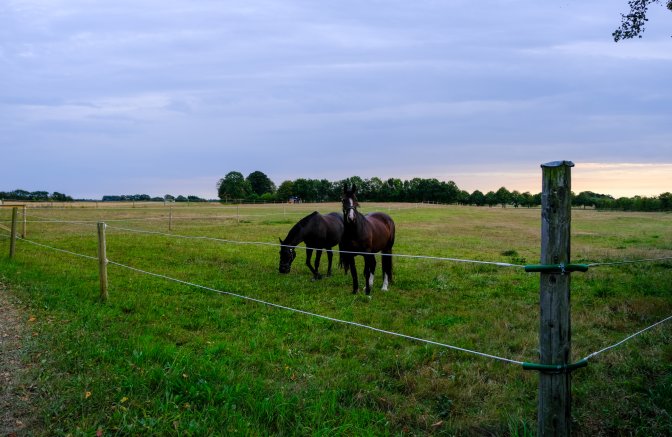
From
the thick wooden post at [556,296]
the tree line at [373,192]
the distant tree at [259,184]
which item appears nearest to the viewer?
the thick wooden post at [556,296]

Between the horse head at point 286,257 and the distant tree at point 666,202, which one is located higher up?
the distant tree at point 666,202

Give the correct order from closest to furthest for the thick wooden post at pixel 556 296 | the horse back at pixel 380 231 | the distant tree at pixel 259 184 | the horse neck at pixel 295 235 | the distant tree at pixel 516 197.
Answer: the thick wooden post at pixel 556 296 → the horse back at pixel 380 231 → the horse neck at pixel 295 235 → the distant tree at pixel 516 197 → the distant tree at pixel 259 184

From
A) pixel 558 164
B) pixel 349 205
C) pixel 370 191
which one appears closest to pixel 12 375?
pixel 558 164

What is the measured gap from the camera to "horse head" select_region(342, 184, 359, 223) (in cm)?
885

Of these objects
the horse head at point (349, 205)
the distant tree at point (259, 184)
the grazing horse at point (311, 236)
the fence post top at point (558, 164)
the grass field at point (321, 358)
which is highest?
the distant tree at point (259, 184)

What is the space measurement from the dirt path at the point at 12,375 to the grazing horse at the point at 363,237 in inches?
204

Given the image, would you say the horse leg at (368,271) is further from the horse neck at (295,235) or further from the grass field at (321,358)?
the horse neck at (295,235)

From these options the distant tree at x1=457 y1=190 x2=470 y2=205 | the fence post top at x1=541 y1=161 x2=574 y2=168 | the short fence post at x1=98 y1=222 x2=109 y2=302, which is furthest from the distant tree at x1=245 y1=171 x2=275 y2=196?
the fence post top at x1=541 y1=161 x2=574 y2=168

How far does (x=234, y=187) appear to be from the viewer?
352 feet

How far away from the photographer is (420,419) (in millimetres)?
3855

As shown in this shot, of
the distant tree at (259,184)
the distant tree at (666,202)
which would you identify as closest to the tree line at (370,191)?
the distant tree at (259,184)

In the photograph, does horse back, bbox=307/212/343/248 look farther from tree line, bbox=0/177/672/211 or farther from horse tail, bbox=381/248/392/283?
tree line, bbox=0/177/672/211

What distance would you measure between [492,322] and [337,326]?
233 cm

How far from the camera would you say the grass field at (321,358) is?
3727 mm
